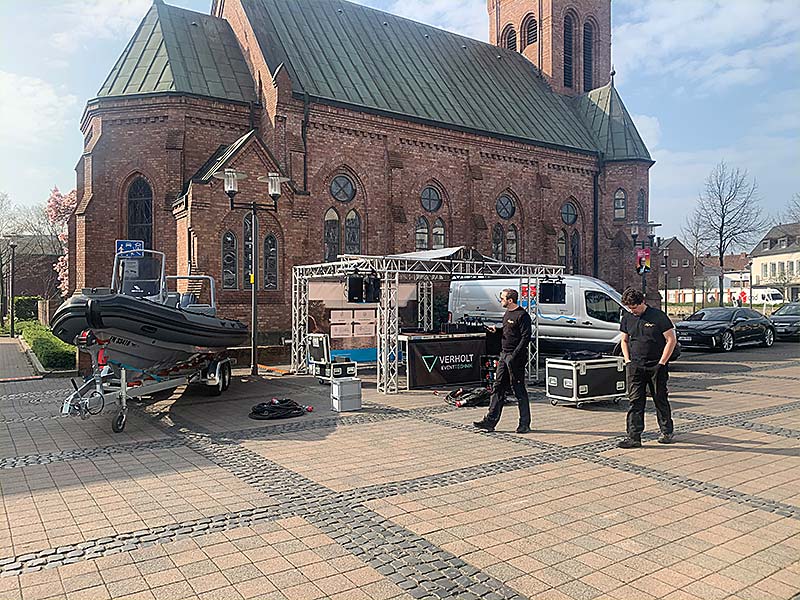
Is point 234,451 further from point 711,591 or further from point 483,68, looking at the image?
point 483,68

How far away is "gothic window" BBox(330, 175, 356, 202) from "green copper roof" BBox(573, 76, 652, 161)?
50.5 ft

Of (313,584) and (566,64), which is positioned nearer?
(313,584)

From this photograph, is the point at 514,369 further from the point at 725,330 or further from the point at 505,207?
the point at 505,207

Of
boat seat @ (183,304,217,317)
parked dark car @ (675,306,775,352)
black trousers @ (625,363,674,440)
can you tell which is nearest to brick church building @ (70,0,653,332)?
boat seat @ (183,304,217,317)

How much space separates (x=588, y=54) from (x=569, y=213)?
12.3 meters

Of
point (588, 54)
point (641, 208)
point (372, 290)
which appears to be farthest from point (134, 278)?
point (588, 54)

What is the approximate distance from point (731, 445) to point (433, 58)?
2698cm

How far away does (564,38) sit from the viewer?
122ft

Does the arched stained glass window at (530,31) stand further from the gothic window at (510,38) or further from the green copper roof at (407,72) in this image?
the green copper roof at (407,72)

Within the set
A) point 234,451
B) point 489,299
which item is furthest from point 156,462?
point 489,299

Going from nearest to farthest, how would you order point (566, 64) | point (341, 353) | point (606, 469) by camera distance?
point (606, 469) → point (341, 353) → point (566, 64)

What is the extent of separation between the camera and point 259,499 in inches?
243

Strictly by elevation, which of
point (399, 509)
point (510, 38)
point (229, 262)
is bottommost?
point (399, 509)

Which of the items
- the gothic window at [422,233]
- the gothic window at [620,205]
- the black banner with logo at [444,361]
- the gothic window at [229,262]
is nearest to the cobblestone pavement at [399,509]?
the black banner with logo at [444,361]
